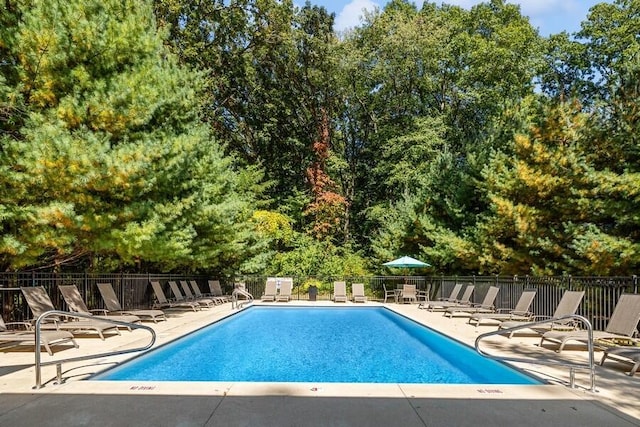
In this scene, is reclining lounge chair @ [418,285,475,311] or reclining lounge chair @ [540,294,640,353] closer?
reclining lounge chair @ [540,294,640,353]

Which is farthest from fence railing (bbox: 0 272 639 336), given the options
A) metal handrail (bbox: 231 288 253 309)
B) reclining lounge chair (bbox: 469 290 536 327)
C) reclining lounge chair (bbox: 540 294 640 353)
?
metal handrail (bbox: 231 288 253 309)

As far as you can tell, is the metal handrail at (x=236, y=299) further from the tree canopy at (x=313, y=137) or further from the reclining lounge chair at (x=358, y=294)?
the reclining lounge chair at (x=358, y=294)

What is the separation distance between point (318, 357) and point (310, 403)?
4137 millimetres

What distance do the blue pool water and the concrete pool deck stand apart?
100 cm

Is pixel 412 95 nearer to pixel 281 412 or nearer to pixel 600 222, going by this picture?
pixel 600 222

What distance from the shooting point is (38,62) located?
9.59 metres

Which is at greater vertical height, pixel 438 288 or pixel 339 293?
pixel 438 288

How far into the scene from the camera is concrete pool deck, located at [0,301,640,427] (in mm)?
4191

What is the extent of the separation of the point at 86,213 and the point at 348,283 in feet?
50.7

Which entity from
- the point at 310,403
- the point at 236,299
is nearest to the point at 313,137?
the point at 236,299

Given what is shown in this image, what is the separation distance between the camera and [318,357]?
875 cm

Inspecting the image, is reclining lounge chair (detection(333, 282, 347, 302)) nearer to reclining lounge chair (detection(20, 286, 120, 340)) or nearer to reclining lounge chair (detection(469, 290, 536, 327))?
reclining lounge chair (detection(469, 290, 536, 327))

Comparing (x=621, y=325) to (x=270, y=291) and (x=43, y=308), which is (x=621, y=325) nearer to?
(x=43, y=308)

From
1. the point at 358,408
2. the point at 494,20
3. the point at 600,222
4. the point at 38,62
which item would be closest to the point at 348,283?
the point at 600,222
